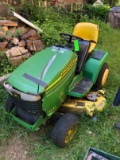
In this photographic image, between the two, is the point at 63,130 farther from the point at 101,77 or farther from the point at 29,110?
the point at 101,77

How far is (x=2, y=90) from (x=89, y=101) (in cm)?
119

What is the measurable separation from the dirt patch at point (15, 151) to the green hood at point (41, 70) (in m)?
0.68

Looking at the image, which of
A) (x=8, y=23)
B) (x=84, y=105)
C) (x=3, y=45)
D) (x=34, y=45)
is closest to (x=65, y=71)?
(x=84, y=105)

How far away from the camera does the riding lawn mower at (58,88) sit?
2184 mm

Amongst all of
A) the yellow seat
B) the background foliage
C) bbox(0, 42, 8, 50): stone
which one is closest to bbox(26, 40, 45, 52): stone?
bbox(0, 42, 8, 50): stone

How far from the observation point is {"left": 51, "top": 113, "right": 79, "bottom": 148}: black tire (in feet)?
7.46

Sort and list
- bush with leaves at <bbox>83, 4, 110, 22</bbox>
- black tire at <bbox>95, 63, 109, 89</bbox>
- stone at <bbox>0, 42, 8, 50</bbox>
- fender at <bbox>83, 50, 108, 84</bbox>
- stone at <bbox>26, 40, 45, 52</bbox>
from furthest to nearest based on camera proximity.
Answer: bush with leaves at <bbox>83, 4, 110, 22</bbox> < stone at <bbox>26, 40, 45, 52</bbox> < stone at <bbox>0, 42, 8, 50</bbox> < black tire at <bbox>95, 63, 109, 89</bbox> < fender at <bbox>83, 50, 108, 84</bbox>

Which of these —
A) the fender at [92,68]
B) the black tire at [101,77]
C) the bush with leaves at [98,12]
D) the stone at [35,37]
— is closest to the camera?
the fender at [92,68]

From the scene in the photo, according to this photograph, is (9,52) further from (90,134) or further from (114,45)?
(114,45)

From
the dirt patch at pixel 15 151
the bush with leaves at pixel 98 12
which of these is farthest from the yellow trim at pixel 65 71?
the bush with leaves at pixel 98 12

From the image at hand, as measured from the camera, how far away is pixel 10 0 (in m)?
4.61

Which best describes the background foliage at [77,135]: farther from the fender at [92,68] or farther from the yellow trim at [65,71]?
the yellow trim at [65,71]

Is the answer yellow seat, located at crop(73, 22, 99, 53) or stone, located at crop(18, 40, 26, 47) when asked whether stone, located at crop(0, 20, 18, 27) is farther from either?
yellow seat, located at crop(73, 22, 99, 53)

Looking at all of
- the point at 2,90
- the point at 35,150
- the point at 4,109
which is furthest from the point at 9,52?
the point at 35,150
